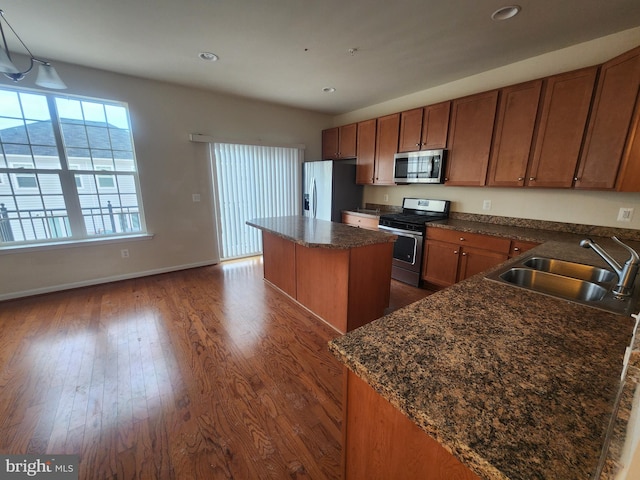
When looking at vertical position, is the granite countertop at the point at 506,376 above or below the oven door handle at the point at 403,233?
above

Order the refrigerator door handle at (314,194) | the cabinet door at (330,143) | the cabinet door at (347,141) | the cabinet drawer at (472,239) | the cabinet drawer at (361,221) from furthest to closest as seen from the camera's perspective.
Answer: the cabinet door at (330,143), the refrigerator door handle at (314,194), the cabinet door at (347,141), the cabinet drawer at (361,221), the cabinet drawer at (472,239)

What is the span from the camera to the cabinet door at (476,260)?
8.91ft

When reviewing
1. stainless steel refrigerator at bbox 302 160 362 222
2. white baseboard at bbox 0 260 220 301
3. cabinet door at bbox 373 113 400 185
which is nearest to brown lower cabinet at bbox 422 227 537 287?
cabinet door at bbox 373 113 400 185

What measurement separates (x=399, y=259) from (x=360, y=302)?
142cm

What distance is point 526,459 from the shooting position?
1.57 ft

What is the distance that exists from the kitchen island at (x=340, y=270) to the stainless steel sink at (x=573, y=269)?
41.1 inches

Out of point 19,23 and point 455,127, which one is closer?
point 19,23

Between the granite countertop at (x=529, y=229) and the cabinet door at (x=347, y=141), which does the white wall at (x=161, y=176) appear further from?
the granite countertop at (x=529, y=229)

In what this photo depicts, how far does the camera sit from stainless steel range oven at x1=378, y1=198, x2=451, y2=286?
130 inches

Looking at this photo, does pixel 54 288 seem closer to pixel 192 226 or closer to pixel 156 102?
pixel 192 226

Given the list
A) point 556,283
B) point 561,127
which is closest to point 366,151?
point 561,127

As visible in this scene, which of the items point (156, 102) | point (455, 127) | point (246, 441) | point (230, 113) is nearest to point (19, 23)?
point (156, 102)

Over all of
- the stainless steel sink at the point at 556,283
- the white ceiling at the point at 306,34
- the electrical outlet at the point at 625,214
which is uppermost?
the white ceiling at the point at 306,34

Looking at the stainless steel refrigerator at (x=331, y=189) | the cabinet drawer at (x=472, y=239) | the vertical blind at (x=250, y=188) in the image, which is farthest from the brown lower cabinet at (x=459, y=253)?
the vertical blind at (x=250, y=188)
